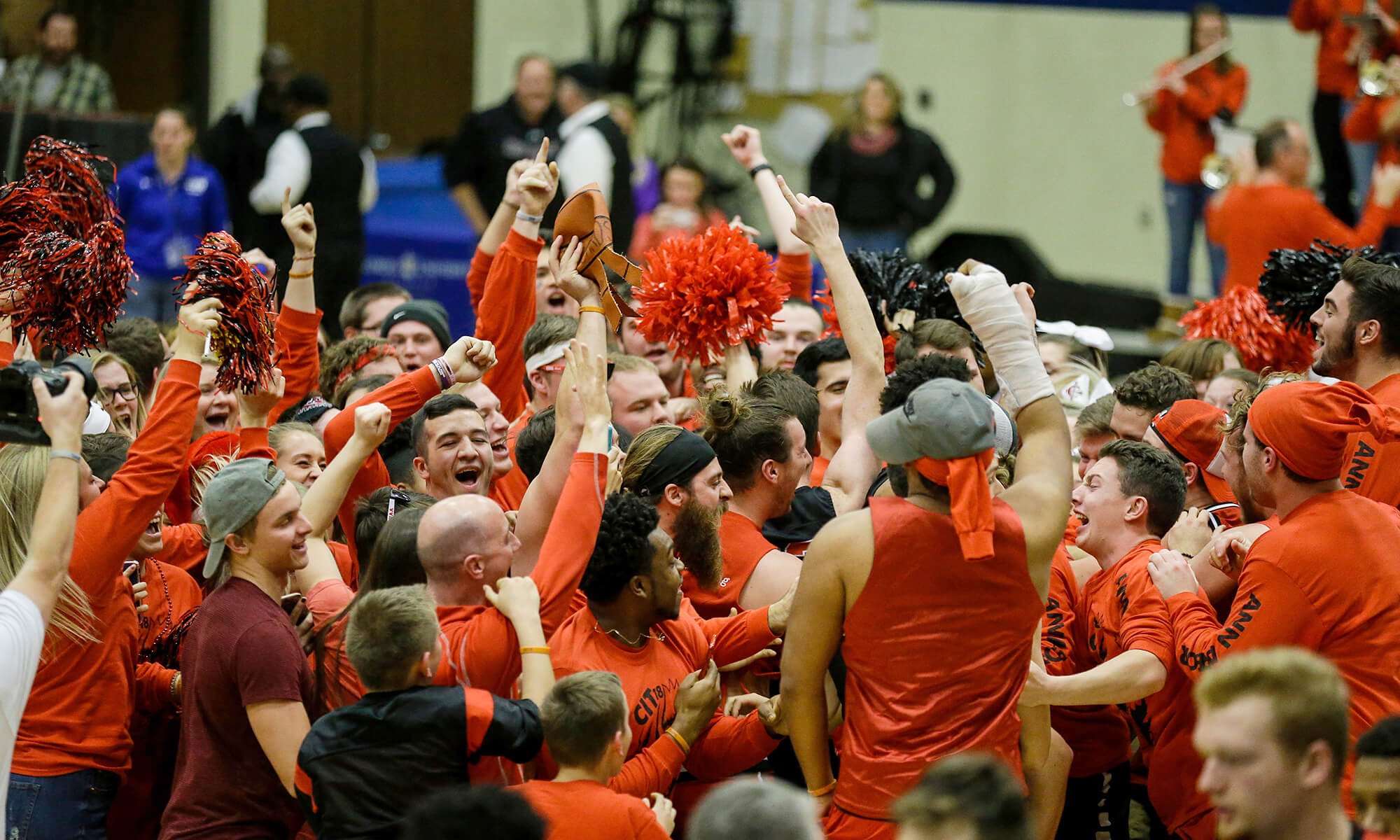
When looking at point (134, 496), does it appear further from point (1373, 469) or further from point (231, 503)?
point (1373, 469)

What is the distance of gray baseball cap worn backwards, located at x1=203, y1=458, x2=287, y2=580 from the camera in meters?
4.12

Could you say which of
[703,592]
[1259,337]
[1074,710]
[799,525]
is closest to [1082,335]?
[1259,337]

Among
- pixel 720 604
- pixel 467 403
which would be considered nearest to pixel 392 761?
pixel 720 604

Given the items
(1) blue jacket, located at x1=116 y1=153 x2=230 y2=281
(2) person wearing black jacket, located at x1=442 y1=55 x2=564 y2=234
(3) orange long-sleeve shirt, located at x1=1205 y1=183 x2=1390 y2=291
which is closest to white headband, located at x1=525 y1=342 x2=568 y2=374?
(3) orange long-sleeve shirt, located at x1=1205 y1=183 x2=1390 y2=291

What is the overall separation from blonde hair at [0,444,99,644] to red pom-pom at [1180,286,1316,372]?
483 centimetres

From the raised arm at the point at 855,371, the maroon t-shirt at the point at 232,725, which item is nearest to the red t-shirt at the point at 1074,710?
the raised arm at the point at 855,371

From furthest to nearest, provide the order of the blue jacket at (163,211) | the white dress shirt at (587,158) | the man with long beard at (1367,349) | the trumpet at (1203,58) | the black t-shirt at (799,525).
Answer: the trumpet at (1203,58)
the blue jacket at (163,211)
the white dress shirt at (587,158)
the black t-shirt at (799,525)
the man with long beard at (1367,349)

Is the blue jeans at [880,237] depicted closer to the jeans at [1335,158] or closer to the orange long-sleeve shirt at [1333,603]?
the jeans at [1335,158]

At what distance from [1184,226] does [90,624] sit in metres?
9.81

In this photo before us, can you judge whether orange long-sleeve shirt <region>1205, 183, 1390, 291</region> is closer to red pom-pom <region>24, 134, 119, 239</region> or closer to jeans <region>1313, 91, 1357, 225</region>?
jeans <region>1313, 91, 1357, 225</region>

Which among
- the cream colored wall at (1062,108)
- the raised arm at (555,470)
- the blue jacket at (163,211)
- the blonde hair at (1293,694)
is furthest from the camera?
the cream colored wall at (1062,108)

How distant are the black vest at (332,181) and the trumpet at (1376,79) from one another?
21.3ft

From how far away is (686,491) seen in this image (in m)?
4.62

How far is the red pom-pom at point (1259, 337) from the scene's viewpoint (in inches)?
274
